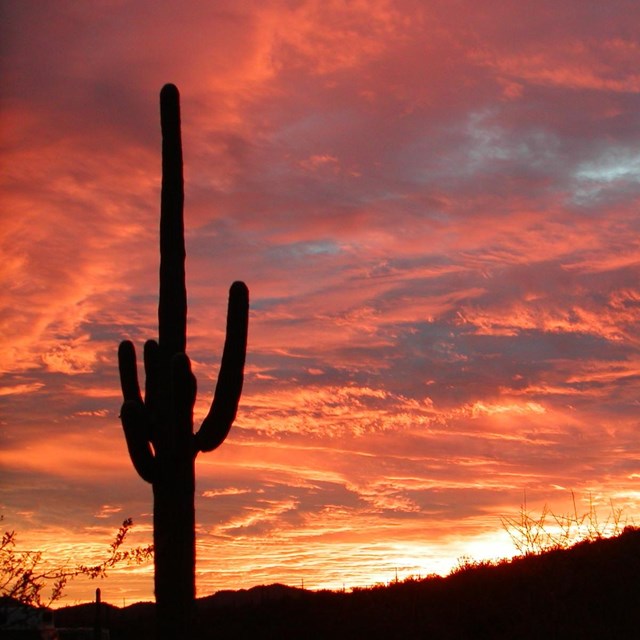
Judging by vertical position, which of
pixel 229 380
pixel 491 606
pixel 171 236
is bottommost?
pixel 491 606

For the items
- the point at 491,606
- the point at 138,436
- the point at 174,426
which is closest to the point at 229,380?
the point at 174,426

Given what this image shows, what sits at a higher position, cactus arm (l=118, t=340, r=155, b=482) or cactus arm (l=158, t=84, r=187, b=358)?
cactus arm (l=158, t=84, r=187, b=358)

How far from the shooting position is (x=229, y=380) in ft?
34.8

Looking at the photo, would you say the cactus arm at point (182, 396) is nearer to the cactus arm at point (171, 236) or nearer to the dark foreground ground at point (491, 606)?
the cactus arm at point (171, 236)

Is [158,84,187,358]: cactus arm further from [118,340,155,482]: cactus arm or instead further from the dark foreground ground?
the dark foreground ground

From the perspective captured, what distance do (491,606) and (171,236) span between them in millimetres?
8578

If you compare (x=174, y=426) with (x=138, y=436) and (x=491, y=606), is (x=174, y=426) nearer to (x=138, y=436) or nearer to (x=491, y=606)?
(x=138, y=436)

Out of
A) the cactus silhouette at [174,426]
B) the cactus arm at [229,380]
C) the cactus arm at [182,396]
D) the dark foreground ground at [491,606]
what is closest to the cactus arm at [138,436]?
the cactus silhouette at [174,426]

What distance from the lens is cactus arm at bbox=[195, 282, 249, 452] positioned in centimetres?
1057

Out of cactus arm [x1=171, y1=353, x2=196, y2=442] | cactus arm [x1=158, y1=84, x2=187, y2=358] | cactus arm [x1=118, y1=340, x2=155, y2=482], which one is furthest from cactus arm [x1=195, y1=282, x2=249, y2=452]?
cactus arm [x1=158, y1=84, x2=187, y2=358]

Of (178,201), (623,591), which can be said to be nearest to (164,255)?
(178,201)

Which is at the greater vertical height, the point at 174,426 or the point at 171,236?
the point at 171,236

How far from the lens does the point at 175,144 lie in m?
12.0

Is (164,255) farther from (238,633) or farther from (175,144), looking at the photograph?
(238,633)
